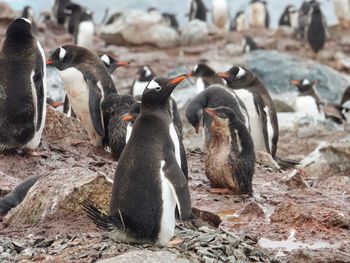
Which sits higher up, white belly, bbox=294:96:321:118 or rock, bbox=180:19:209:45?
rock, bbox=180:19:209:45

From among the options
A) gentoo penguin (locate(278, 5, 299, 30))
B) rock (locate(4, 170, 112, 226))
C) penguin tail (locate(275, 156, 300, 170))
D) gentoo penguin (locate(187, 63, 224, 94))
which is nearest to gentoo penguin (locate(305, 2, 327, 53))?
gentoo penguin (locate(278, 5, 299, 30))

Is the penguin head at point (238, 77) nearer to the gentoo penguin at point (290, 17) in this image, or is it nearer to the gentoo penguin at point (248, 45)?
the gentoo penguin at point (248, 45)

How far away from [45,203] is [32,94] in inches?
98.7

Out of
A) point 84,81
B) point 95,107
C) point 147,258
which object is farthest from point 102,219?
point 84,81

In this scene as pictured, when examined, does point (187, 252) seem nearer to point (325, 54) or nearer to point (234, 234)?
point (234, 234)

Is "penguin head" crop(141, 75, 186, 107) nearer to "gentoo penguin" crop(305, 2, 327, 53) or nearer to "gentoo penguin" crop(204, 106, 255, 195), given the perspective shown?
"gentoo penguin" crop(204, 106, 255, 195)

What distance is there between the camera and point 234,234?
19.0 ft

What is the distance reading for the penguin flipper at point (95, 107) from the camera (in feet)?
30.1

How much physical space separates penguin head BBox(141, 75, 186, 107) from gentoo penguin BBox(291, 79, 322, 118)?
1167 centimetres

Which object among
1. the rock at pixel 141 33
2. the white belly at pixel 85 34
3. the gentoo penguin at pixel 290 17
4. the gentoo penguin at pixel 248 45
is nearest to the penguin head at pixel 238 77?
the gentoo penguin at pixel 248 45

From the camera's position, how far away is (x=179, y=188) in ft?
16.7

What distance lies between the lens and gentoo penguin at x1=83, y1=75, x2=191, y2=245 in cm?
512

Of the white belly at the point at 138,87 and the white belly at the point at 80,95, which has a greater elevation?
the white belly at the point at 80,95

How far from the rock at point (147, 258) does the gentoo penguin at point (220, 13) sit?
28.0 metres
